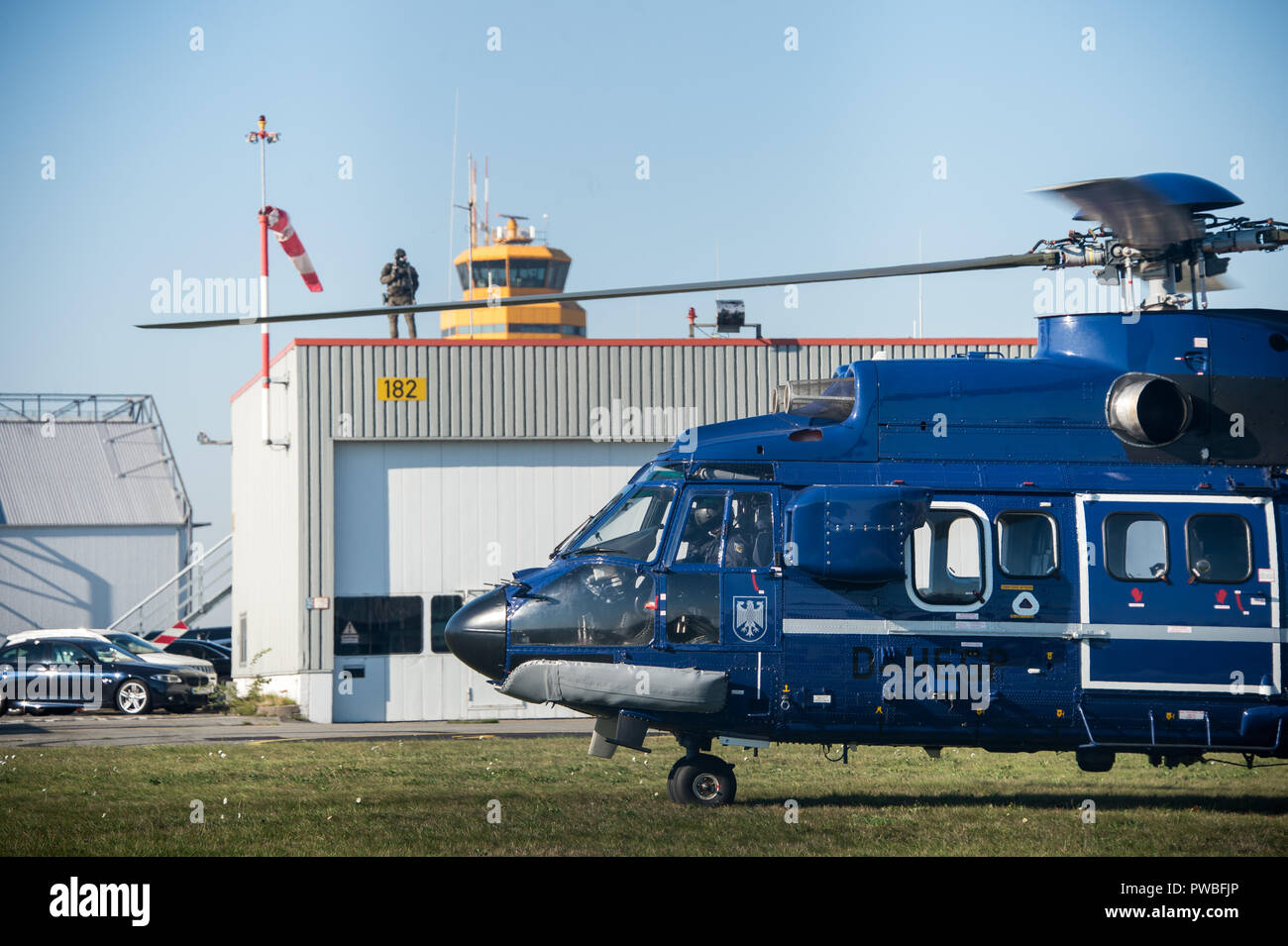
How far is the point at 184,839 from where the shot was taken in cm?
1070

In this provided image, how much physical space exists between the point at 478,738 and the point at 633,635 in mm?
9112

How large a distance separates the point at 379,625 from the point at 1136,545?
54.5 feet

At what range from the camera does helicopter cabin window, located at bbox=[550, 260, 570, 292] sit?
155ft

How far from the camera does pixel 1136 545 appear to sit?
12453 mm

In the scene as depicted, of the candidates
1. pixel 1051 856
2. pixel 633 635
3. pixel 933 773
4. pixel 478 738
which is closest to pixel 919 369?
pixel 633 635

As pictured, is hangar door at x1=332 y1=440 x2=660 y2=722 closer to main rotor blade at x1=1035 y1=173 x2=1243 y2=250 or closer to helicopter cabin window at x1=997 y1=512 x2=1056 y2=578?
helicopter cabin window at x1=997 y1=512 x2=1056 y2=578

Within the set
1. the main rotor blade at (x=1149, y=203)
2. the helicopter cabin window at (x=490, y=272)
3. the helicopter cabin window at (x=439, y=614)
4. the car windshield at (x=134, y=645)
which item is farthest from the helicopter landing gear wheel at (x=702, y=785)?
the helicopter cabin window at (x=490, y=272)

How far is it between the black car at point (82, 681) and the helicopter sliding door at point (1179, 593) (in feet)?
67.4

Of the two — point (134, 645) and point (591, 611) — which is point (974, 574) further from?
point (134, 645)

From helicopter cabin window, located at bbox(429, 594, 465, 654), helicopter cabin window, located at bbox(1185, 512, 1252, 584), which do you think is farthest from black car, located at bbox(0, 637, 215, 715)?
helicopter cabin window, located at bbox(1185, 512, 1252, 584)

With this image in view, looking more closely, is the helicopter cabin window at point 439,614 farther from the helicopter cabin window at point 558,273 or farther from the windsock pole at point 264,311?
the helicopter cabin window at point 558,273

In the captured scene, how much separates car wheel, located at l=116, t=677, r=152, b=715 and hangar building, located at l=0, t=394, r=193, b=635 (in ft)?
86.2

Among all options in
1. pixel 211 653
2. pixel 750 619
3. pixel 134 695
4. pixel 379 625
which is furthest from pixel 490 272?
pixel 750 619

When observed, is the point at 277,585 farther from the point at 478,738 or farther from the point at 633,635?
the point at 633,635
